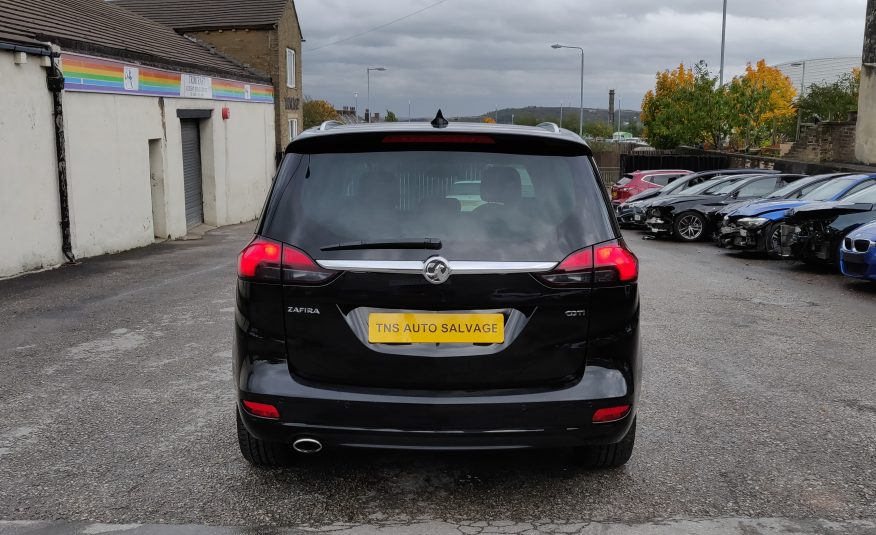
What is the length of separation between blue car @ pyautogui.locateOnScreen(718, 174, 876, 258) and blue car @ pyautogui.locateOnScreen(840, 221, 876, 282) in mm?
3044

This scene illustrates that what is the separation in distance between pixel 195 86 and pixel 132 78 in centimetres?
428

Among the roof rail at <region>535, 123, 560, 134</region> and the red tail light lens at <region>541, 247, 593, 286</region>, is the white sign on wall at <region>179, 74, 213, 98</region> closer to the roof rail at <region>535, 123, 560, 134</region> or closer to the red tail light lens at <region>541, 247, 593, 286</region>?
the roof rail at <region>535, 123, 560, 134</region>

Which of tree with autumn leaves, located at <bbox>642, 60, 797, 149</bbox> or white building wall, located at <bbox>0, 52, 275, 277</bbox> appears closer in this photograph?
white building wall, located at <bbox>0, 52, 275, 277</bbox>

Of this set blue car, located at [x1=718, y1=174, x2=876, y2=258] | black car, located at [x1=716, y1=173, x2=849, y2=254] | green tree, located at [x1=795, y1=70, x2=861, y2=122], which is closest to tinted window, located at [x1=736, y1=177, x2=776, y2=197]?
black car, located at [x1=716, y1=173, x2=849, y2=254]

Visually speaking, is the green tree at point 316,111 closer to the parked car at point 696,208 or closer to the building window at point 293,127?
the building window at point 293,127

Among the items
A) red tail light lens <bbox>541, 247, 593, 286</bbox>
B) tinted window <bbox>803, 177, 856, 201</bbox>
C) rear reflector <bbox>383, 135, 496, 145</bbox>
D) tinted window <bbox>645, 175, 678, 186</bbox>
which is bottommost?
tinted window <bbox>645, 175, 678, 186</bbox>

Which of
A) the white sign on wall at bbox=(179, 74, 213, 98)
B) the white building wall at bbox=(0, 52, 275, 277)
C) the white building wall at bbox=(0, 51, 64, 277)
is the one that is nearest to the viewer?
the white building wall at bbox=(0, 51, 64, 277)

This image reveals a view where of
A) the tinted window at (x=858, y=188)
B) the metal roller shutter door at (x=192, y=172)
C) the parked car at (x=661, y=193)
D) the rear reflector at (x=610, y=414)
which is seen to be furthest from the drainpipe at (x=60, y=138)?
the rear reflector at (x=610, y=414)

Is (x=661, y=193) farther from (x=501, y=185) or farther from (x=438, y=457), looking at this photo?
(x=501, y=185)

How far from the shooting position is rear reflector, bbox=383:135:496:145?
3.76 metres

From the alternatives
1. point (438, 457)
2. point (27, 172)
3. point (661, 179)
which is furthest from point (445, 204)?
point (661, 179)

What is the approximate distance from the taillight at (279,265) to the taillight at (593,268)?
3.08 ft

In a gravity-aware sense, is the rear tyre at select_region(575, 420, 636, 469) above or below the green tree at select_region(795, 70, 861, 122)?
below

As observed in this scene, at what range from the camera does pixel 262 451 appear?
418cm
